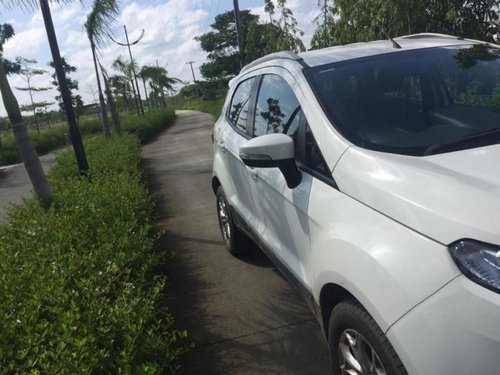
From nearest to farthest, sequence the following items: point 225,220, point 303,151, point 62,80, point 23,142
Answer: point 303,151
point 225,220
point 23,142
point 62,80

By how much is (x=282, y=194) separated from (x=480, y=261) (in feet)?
4.46

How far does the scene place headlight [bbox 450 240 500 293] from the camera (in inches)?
58.4

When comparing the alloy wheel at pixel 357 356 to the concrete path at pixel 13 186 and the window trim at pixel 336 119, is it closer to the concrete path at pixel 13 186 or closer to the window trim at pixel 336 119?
the window trim at pixel 336 119

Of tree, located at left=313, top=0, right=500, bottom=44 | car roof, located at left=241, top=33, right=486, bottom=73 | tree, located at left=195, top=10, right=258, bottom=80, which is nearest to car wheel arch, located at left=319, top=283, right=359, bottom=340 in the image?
car roof, located at left=241, top=33, right=486, bottom=73

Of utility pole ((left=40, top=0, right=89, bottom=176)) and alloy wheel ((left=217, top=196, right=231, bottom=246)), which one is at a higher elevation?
utility pole ((left=40, top=0, right=89, bottom=176))

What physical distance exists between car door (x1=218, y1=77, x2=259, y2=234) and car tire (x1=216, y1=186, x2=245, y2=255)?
20cm

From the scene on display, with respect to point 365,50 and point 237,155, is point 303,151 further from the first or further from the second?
point 237,155

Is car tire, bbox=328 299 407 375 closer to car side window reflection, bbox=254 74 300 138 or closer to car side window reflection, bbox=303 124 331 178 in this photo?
car side window reflection, bbox=303 124 331 178

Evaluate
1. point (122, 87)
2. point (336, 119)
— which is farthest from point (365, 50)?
point (122, 87)

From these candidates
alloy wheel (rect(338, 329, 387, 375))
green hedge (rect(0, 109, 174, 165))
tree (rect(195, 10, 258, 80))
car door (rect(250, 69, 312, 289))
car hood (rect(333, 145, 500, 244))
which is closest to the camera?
car hood (rect(333, 145, 500, 244))

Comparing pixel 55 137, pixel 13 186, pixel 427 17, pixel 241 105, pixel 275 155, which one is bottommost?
pixel 55 137

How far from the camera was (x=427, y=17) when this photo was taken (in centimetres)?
701

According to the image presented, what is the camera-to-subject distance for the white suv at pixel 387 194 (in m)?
1.54

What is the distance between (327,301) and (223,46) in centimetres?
5813
